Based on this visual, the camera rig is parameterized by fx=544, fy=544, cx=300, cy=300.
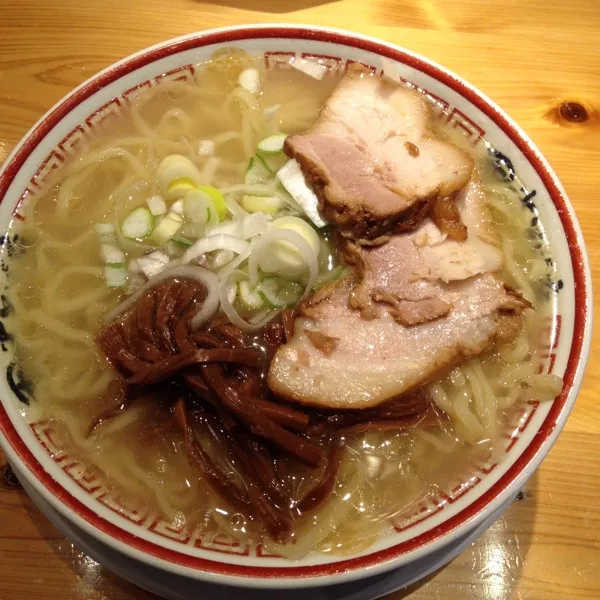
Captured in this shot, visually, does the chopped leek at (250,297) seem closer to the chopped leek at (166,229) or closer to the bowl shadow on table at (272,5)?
the chopped leek at (166,229)

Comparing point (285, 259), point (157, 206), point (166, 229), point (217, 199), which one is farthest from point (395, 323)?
point (157, 206)

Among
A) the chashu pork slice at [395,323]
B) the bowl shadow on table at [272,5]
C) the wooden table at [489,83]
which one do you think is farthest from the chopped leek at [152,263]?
the bowl shadow on table at [272,5]

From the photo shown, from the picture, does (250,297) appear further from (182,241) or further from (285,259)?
(182,241)

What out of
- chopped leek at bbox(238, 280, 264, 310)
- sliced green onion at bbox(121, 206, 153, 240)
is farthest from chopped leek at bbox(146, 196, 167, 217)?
chopped leek at bbox(238, 280, 264, 310)

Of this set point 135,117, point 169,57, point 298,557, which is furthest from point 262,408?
point 169,57

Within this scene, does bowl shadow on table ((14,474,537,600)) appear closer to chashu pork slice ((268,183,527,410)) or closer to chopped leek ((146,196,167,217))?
Answer: chashu pork slice ((268,183,527,410))

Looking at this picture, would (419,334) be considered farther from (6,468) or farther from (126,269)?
(6,468)
